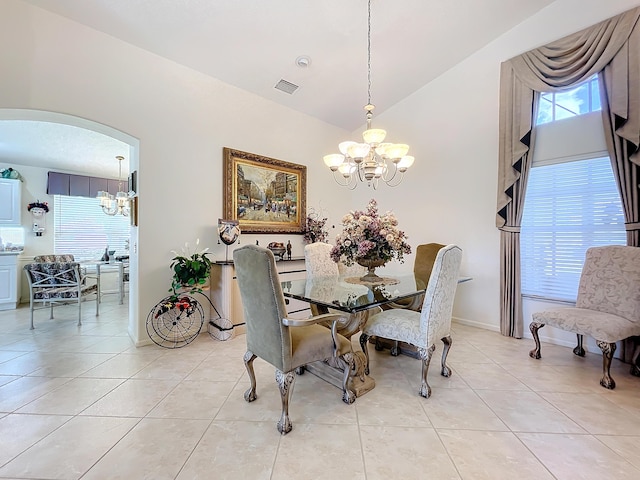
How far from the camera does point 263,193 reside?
4.22 metres

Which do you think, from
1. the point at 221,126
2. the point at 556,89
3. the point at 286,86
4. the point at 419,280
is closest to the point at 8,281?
the point at 221,126

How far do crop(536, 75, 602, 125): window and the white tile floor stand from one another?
2.64 meters

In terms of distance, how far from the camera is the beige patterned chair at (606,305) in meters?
2.38

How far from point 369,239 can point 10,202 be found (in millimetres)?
6134

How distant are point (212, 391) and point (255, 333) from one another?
745 mm

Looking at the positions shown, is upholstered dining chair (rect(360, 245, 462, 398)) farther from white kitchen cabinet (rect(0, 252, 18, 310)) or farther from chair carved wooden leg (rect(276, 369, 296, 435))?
white kitchen cabinet (rect(0, 252, 18, 310))

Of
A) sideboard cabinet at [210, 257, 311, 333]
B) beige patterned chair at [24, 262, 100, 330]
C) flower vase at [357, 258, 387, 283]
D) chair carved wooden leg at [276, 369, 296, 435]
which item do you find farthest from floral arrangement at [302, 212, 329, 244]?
beige patterned chair at [24, 262, 100, 330]

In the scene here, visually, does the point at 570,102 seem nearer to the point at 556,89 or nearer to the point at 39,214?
the point at 556,89

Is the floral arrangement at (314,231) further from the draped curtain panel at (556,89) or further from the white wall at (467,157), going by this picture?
the draped curtain panel at (556,89)

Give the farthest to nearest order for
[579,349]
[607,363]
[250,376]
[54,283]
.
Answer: [54,283] < [579,349] < [607,363] < [250,376]

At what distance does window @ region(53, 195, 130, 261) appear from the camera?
5484mm

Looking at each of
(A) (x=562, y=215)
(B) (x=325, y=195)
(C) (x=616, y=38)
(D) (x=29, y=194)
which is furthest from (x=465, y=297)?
(D) (x=29, y=194)

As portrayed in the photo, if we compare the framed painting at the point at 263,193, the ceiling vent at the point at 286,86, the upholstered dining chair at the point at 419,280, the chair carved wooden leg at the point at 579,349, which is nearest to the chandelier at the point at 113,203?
the framed painting at the point at 263,193

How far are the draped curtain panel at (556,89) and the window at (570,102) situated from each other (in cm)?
13
